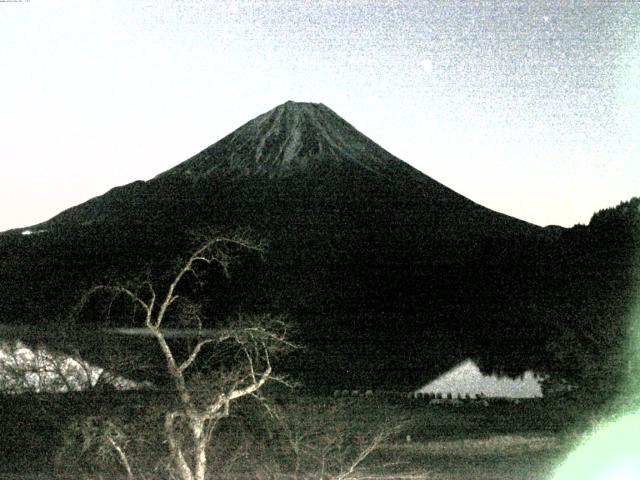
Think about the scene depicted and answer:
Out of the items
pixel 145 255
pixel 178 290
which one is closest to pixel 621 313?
pixel 178 290

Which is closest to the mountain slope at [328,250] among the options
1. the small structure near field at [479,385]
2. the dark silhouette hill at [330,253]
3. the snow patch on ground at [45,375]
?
the dark silhouette hill at [330,253]

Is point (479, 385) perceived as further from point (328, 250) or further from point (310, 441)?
point (328, 250)

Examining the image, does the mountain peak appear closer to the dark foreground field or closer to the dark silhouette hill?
the dark silhouette hill

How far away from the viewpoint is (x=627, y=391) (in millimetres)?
16281

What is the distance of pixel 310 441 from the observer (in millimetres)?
16062

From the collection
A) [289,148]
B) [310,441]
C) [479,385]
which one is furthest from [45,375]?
[289,148]

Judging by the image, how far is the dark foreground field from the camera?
14938 millimetres

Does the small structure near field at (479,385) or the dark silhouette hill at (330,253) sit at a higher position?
the dark silhouette hill at (330,253)

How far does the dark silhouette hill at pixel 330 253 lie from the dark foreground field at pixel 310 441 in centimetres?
363

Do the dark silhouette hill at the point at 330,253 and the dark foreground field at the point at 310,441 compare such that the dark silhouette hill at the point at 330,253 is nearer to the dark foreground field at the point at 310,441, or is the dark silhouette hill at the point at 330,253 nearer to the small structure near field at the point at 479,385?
the small structure near field at the point at 479,385

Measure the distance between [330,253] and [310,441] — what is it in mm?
52341

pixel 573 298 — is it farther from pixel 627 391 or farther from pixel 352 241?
pixel 352 241

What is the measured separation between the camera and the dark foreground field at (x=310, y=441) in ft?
49.0

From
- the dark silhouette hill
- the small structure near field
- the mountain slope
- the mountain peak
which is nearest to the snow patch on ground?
the mountain slope
